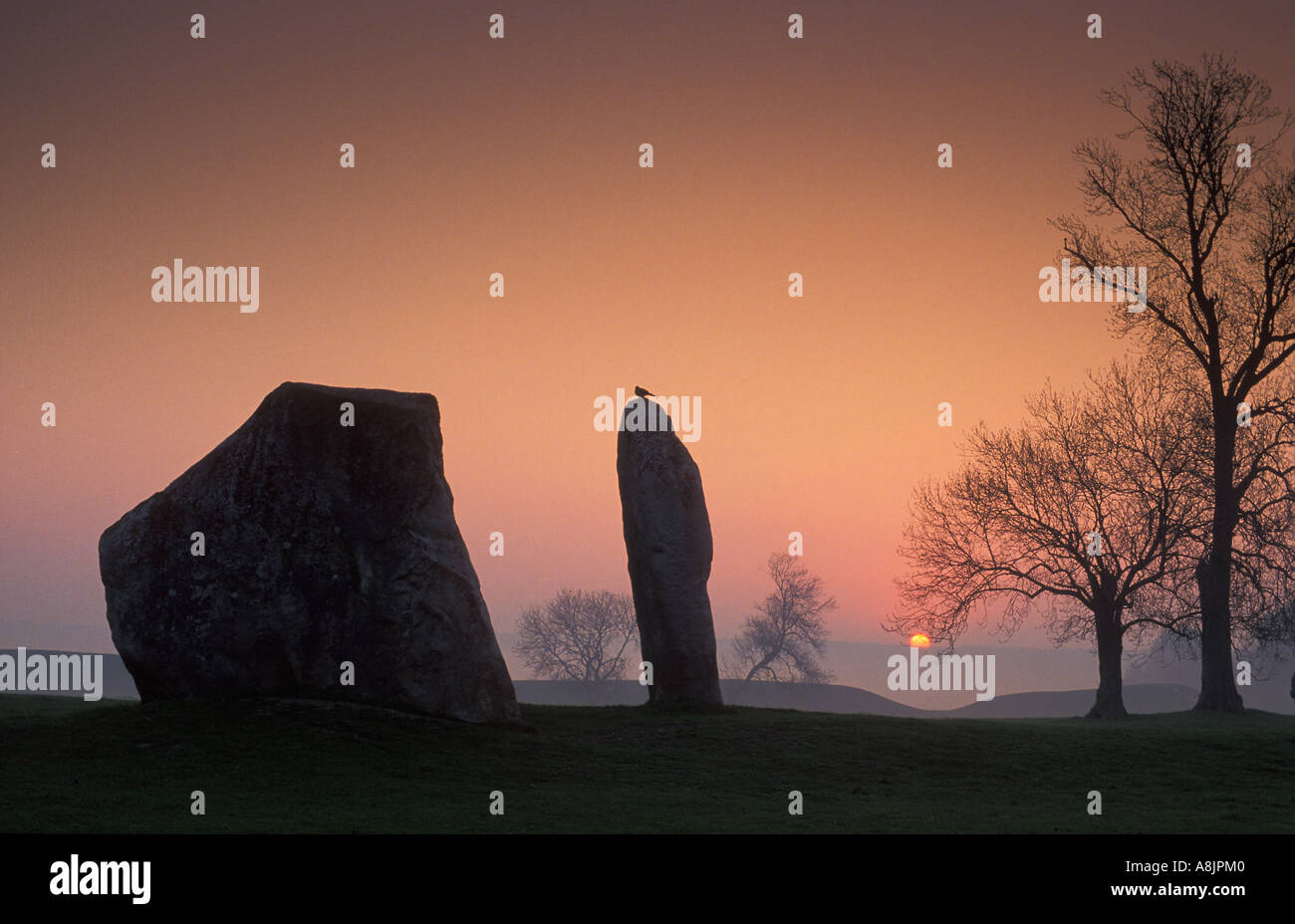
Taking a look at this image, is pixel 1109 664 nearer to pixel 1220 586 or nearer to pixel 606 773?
pixel 1220 586

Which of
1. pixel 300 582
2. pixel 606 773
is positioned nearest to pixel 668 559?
pixel 606 773

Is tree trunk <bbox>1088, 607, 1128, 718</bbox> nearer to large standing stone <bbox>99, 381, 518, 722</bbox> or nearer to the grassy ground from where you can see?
the grassy ground

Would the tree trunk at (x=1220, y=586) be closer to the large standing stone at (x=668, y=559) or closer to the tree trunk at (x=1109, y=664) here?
the tree trunk at (x=1109, y=664)

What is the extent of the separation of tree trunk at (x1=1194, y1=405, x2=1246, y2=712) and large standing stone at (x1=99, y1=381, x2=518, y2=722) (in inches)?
829

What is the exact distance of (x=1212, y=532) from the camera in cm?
3297

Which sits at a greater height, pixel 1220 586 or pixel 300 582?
pixel 300 582

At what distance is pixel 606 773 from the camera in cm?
1953

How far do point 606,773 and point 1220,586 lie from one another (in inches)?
830

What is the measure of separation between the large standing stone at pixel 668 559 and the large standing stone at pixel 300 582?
5937 mm

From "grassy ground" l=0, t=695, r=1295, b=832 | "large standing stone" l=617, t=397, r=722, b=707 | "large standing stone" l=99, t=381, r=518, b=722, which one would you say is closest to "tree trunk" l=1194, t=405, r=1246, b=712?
"grassy ground" l=0, t=695, r=1295, b=832

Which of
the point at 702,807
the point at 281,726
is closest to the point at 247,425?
the point at 281,726

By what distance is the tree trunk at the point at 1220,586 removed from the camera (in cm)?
3209
